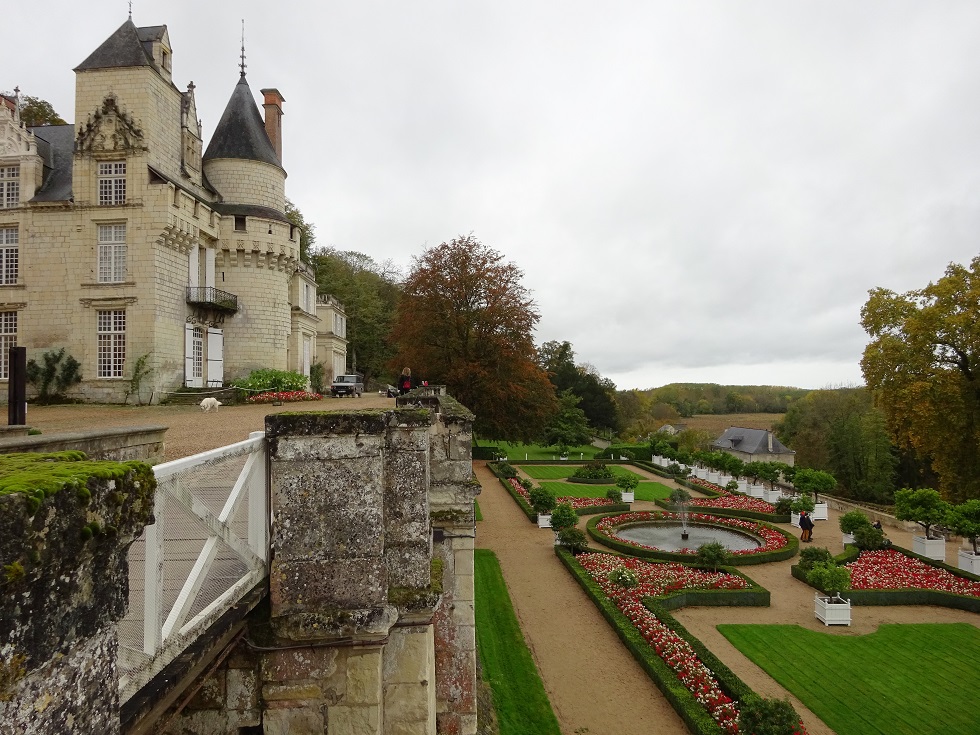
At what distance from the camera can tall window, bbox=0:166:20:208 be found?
20938mm

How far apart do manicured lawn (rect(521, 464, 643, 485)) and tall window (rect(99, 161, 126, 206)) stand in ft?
80.0

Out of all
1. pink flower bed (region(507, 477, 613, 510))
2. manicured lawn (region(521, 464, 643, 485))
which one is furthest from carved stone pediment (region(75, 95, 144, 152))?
manicured lawn (region(521, 464, 643, 485))

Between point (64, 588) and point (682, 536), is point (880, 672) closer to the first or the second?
point (682, 536)

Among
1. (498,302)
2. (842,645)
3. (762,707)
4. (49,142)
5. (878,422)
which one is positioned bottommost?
(842,645)

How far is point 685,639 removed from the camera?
11.7 metres

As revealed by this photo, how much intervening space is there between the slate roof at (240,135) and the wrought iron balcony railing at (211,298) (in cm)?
634

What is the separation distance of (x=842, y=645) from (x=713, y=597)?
2938 mm

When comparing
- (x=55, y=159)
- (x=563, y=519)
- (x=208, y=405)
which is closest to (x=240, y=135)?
(x=55, y=159)

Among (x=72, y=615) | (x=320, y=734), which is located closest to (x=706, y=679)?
(x=320, y=734)

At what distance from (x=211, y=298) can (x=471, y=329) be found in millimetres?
12620

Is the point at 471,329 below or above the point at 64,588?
above

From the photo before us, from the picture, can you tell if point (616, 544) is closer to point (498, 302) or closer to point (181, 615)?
point (498, 302)

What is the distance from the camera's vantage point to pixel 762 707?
8266 millimetres

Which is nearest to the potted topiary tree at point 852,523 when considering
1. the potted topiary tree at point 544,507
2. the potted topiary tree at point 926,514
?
the potted topiary tree at point 926,514
